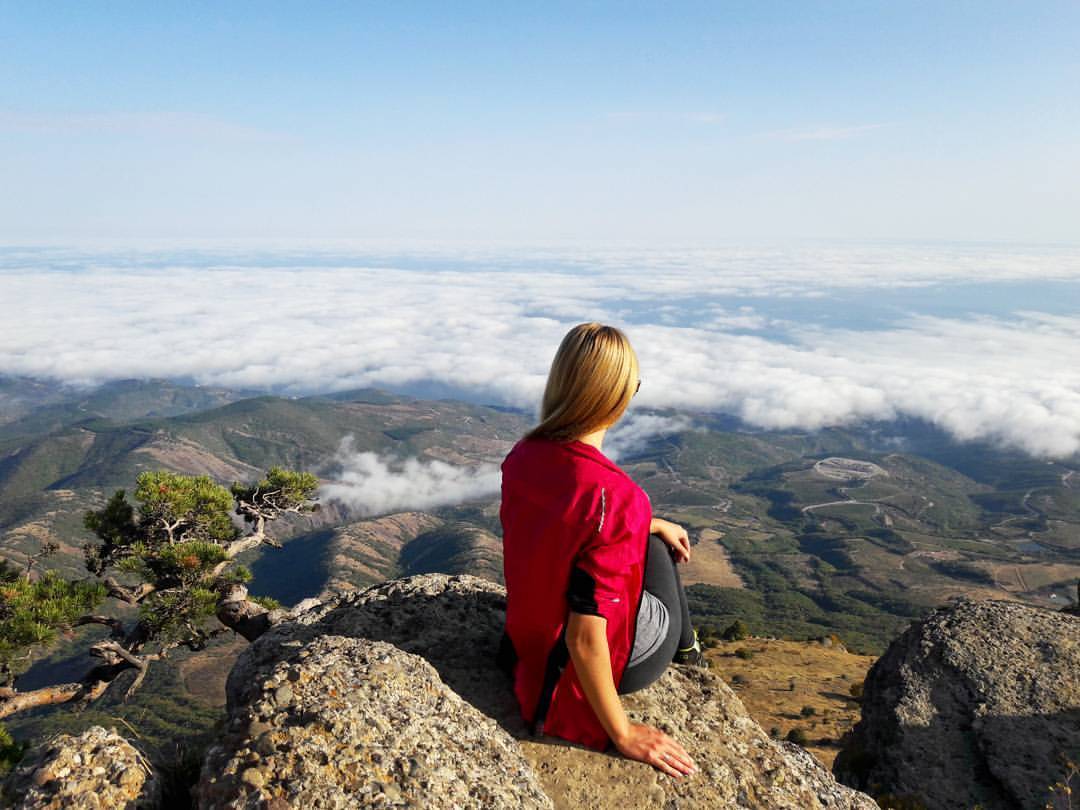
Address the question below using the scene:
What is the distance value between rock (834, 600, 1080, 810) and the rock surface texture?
894 cm

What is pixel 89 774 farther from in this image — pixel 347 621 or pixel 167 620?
pixel 167 620

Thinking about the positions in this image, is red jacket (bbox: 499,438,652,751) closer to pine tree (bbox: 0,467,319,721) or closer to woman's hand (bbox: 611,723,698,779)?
woman's hand (bbox: 611,723,698,779)

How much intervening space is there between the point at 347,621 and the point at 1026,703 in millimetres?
16248

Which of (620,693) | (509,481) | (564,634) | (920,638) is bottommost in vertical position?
(920,638)

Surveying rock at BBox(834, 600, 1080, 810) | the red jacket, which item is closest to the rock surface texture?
the red jacket

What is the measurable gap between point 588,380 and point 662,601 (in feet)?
8.91

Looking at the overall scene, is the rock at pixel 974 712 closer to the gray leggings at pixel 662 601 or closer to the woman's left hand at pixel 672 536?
the gray leggings at pixel 662 601

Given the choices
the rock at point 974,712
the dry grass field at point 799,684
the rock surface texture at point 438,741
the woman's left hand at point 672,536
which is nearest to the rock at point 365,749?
the rock surface texture at point 438,741

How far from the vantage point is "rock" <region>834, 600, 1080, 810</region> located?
13789mm

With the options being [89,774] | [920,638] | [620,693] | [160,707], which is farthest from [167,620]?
[160,707]

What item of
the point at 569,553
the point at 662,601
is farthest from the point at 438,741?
the point at 662,601

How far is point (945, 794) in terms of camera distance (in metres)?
13.8

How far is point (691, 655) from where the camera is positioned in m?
8.19

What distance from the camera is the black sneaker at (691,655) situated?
7.67 m
